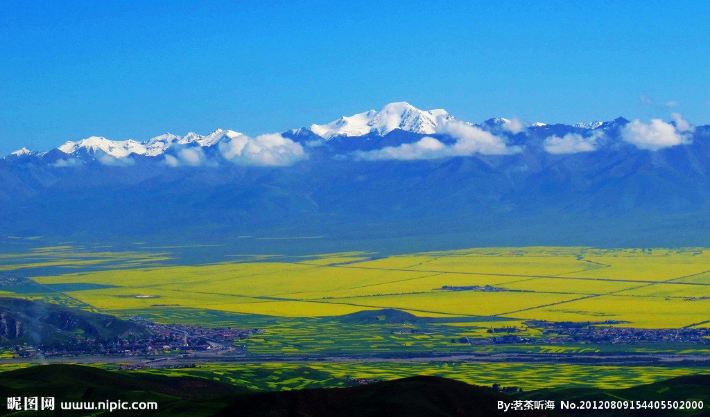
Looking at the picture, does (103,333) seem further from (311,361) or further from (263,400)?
(263,400)

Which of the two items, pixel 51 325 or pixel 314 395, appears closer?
pixel 314 395

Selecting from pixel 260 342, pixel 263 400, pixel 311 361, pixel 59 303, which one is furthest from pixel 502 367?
pixel 59 303

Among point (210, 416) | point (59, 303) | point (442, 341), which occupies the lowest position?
point (210, 416)

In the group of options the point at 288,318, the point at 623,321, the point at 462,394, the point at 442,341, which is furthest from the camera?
the point at 288,318

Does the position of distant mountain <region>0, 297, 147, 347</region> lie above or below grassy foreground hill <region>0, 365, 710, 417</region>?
above

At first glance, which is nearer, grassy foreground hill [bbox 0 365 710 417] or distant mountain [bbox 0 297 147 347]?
grassy foreground hill [bbox 0 365 710 417]

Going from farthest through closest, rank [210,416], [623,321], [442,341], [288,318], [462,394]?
[288,318]
[623,321]
[442,341]
[462,394]
[210,416]

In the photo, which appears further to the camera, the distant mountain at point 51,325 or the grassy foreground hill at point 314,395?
the distant mountain at point 51,325

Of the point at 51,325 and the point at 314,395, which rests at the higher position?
the point at 51,325

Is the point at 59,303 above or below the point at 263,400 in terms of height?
above

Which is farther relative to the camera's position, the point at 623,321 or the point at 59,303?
the point at 59,303

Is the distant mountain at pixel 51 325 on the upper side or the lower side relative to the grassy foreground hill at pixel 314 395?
upper
